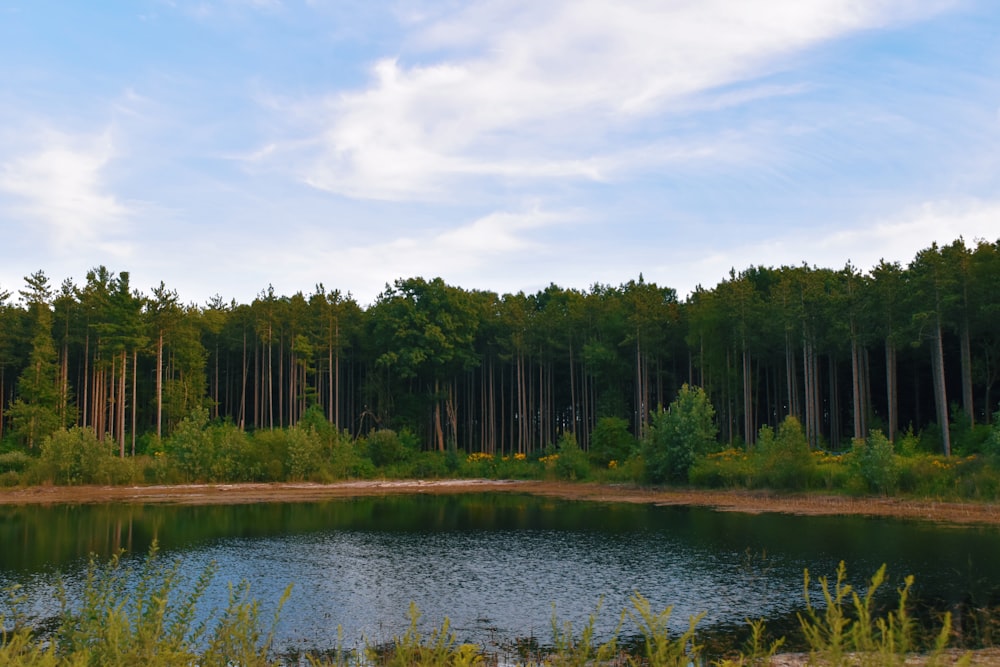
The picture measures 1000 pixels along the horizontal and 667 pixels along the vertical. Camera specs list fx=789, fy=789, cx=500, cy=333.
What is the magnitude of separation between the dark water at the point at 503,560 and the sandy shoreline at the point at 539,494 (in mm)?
3267

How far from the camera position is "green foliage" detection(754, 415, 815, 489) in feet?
147

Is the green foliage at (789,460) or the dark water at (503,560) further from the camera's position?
the green foliage at (789,460)

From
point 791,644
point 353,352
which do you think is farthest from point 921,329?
point 353,352

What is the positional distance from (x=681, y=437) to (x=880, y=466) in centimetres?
1335

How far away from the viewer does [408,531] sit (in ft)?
111

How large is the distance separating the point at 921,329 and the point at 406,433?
136 feet

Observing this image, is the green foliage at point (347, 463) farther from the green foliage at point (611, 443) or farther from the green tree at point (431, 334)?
the green foliage at point (611, 443)

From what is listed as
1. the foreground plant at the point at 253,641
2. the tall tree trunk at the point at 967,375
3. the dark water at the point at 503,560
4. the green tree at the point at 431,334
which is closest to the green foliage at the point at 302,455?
the green tree at the point at 431,334

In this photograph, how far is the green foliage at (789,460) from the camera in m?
44.8

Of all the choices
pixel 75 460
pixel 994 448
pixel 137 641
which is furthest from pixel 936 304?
pixel 75 460

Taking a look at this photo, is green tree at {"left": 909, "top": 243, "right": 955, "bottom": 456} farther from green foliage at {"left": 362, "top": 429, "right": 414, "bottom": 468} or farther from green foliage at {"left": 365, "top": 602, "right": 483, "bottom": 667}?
green foliage at {"left": 362, "top": 429, "right": 414, "bottom": 468}

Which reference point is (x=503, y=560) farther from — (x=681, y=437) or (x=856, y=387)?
(x=856, y=387)

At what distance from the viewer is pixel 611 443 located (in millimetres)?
62156

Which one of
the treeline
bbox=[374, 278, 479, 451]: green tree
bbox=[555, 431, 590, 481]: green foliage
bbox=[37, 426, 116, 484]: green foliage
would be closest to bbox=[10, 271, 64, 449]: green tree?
the treeline
